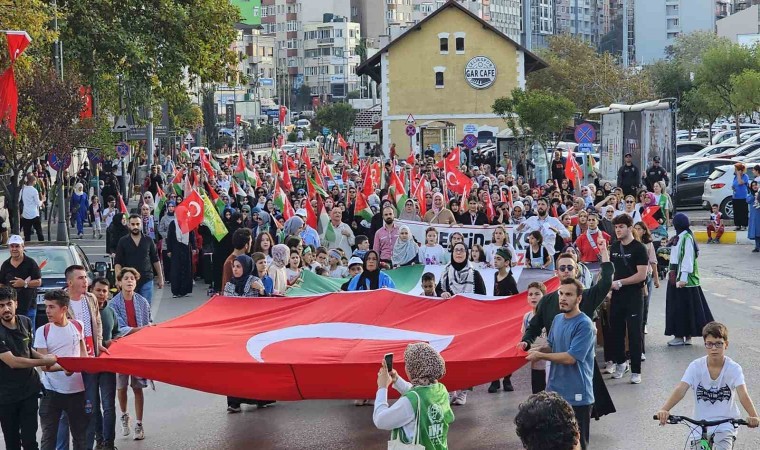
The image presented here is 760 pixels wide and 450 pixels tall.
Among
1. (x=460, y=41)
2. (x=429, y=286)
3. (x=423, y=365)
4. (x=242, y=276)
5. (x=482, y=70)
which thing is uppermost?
(x=460, y=41)

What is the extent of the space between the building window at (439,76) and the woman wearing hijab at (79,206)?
3808 cm

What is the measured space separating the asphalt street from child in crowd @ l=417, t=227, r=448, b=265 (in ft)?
8.12

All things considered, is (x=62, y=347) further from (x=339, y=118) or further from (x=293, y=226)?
(x=339, y=118)

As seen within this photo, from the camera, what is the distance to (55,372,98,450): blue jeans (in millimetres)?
10859

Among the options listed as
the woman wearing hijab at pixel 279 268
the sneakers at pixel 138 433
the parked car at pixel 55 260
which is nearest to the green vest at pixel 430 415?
the sneakers at pixel 138 433

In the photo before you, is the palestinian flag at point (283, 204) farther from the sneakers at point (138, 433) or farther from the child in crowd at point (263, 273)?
the sneakers at point (138, 433)

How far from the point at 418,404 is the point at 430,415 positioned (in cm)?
11

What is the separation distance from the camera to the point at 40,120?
31.2 m

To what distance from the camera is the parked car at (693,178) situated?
1439 inches

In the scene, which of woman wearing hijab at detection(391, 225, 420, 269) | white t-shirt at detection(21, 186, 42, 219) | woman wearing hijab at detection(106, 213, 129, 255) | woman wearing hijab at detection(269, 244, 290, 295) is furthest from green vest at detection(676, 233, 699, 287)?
white t-shirt at detection(21, 186, 42, 219)

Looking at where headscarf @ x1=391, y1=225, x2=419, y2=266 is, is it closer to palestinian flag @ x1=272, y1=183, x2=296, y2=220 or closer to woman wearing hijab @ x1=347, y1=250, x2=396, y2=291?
woman wearing hijab @ x1=347, y1=250, x2=396, y2=291

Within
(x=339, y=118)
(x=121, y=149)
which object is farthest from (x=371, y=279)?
(x=339, y=118)

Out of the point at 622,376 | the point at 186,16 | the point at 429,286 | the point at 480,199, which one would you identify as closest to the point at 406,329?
the point at 429,286

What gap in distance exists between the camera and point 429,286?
1349 centimetres
